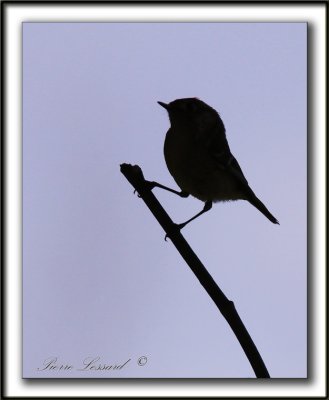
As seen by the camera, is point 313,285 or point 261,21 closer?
point 313,285

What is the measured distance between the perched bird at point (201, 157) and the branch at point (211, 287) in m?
2.32

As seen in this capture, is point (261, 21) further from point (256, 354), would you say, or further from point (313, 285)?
point (256, 354)

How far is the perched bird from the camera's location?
5281mm

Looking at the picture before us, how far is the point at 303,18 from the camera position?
4496 millimetres

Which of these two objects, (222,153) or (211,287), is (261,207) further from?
(211,287)

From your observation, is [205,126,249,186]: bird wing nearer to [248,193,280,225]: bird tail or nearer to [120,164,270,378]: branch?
[248,193,280,225]: bird tail

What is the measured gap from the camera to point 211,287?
2484mm

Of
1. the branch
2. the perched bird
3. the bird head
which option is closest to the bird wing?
the perched bird

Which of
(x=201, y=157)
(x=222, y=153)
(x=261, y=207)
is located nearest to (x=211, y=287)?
(x=201, y=157)

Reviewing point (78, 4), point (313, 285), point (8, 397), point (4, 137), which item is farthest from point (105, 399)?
point (78, 4)

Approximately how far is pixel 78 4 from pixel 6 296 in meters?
2.51

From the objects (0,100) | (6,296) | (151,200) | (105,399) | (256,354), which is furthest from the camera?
(0,100)

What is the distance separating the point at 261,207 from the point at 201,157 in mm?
1038

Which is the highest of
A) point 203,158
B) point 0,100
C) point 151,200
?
point 0,100
